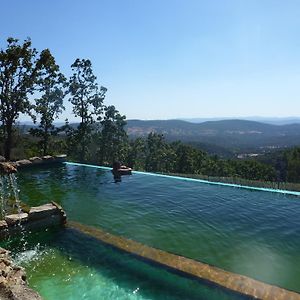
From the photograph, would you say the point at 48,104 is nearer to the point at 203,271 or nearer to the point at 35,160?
the point at 35,160

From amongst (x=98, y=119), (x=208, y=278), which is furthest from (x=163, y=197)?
(x=98, y=119)

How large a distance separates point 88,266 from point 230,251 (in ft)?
13.7

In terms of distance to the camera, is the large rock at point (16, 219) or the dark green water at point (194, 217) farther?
the large rock at point (16, 219)

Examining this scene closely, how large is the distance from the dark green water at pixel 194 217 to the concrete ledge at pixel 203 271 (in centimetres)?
48

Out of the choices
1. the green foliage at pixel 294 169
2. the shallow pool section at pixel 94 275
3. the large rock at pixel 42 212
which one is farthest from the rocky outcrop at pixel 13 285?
the green foliage at pixel 294 169

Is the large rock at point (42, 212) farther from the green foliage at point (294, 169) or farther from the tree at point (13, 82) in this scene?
the green foliage at point (294, 169)

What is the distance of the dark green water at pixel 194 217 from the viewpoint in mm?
9617

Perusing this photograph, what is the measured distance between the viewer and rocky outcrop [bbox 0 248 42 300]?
5305 millimetres

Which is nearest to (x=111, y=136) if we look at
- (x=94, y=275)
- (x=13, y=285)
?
(x=94, y=275)

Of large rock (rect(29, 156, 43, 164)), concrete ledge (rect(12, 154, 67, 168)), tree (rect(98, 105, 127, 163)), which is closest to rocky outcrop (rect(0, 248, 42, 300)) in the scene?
concrete ledge (rect(12, 154, 67, 168))

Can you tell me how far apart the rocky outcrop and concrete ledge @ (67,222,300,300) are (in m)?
3.75

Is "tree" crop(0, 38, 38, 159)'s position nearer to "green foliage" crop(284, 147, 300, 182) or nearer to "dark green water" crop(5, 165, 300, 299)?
"dark green water" crop(5, 165, 300, 299)

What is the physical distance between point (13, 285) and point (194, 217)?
27.3 ft

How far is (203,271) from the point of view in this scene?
328 inches
